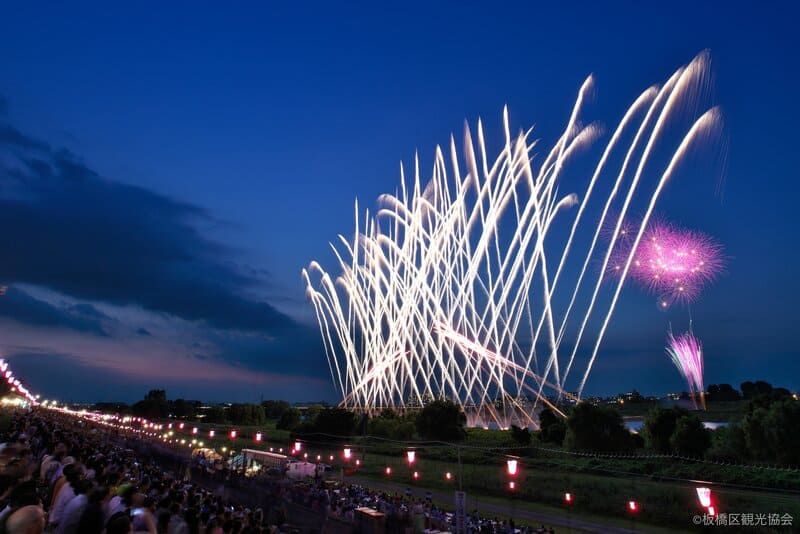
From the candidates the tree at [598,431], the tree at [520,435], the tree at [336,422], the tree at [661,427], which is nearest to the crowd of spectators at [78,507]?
the tree at [598,431]

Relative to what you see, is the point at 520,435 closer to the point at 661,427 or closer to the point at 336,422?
the point at 661,427

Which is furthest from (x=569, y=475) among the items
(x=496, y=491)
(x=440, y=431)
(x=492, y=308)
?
(x=440, y=431)

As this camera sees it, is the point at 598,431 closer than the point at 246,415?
Yes

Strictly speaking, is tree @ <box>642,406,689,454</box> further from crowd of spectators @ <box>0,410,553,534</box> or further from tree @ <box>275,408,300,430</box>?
tree @ <box>275,408,300,430</box>

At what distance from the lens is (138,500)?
7805 mm

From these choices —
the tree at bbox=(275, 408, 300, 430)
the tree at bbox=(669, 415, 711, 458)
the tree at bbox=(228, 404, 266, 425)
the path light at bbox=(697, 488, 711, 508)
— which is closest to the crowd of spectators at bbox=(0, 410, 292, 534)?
the path light at bbox=(697, 488, 711, 508)

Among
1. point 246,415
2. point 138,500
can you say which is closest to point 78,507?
point 138,500


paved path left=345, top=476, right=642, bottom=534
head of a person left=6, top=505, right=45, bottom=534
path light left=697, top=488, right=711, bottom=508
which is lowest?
Answer: paved path left=345, top=476, right=642, bottom=534

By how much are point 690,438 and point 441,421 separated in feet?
70.4

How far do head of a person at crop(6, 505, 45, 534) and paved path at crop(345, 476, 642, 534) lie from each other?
768 inches

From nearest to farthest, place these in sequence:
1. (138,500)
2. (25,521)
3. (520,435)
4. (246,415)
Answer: (25,521), (138,500), (520,435), (246,415)

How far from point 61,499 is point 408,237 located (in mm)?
35253

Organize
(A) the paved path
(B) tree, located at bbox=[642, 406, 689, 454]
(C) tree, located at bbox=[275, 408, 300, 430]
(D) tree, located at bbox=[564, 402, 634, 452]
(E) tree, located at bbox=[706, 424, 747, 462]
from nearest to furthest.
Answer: (A) the paved path
(E) tree, located at bbox=[706, 424, 747, 462]
(B) tree, located at bbox=[642, 406, 689, 454]
(D) tree, located at bbox=[564, 402, 634, 452]
(C) tree, located at bbox=[275, 408, 300, 430]

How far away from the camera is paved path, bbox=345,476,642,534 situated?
20864 mm
